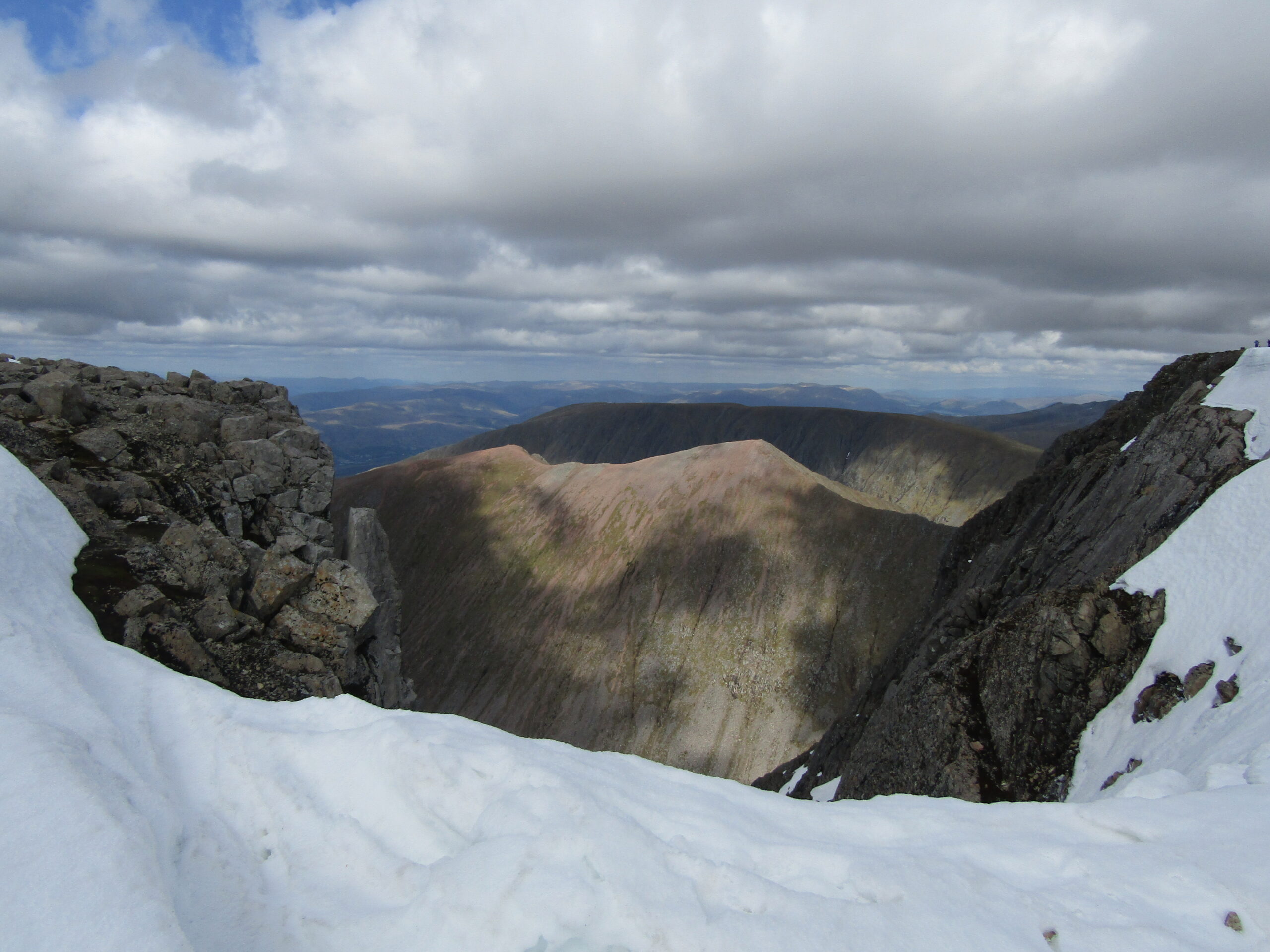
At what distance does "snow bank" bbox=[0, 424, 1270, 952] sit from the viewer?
293 inches

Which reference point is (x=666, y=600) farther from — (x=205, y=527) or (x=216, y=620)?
(x=216, y=620)

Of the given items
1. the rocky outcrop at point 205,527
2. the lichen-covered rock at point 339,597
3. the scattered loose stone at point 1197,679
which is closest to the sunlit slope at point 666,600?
the rocky outcrop at point 205,527

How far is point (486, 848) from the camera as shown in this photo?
27.6 ft

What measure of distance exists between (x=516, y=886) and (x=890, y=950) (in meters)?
4.69

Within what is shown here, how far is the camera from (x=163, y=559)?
1756 cm

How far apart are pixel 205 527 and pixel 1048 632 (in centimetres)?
2877

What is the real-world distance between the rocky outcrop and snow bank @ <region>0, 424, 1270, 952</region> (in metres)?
3.85

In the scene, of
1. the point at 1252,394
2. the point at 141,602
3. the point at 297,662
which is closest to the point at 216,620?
the point at 141,602

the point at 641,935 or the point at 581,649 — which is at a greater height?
the point at 641,935

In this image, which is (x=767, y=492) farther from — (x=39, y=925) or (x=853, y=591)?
(x=39, y=925)

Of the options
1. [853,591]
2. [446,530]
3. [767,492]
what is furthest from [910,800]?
[446,530]

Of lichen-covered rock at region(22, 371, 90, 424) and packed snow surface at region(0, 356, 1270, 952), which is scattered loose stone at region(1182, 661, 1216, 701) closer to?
packed snow surface at region(0, 356, 1270, 952)

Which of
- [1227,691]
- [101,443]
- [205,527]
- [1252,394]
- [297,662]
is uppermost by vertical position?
[1252,394]

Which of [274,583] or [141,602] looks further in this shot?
[274,583]
